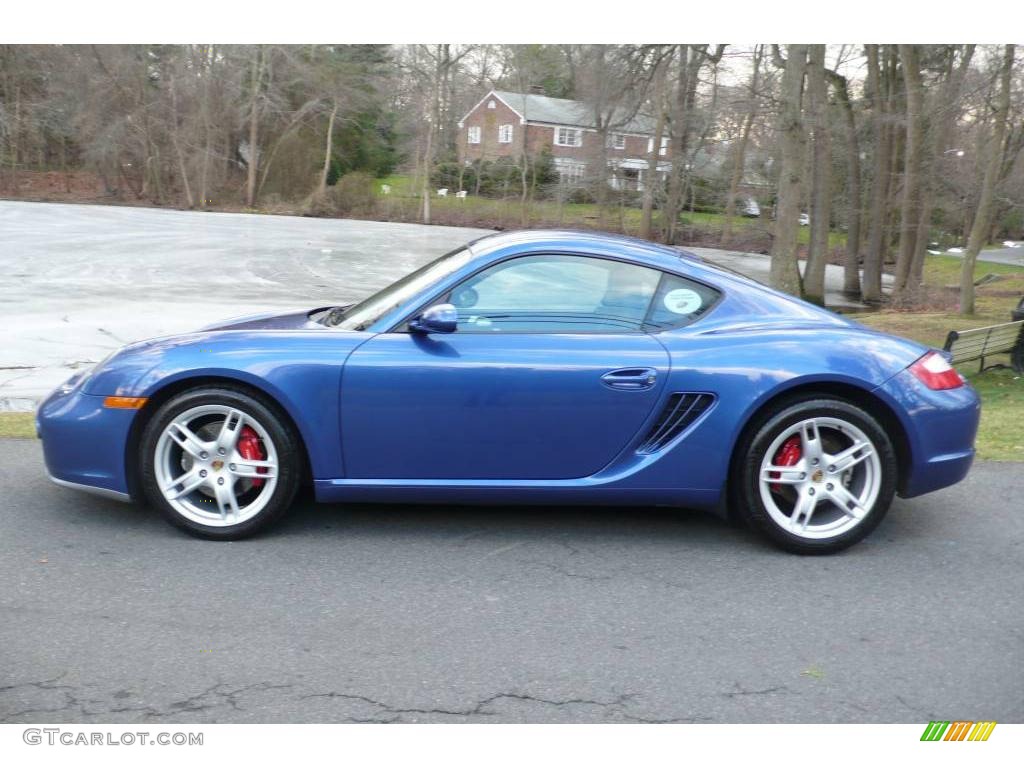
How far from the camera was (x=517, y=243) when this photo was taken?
14.8 feet

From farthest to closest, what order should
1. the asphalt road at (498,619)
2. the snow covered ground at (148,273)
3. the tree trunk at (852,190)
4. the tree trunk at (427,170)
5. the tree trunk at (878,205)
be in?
the tree trunk at (427,170)
the tree trunk at (852,190)
the tree trunk at (878,205)
the snow covered ground at (148,273)
the asphalt road at (498,619)

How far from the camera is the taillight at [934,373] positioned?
4379mm

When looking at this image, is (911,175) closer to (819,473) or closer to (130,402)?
(819,473)

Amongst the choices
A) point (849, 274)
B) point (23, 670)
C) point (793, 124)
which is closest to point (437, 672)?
point (23, 670)

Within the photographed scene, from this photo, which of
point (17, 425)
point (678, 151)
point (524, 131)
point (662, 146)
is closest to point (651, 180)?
point (678, 151)

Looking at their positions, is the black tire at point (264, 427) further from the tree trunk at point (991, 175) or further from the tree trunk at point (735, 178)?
the tree trunk at point (735, 178)

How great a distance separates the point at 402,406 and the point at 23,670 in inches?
68.2

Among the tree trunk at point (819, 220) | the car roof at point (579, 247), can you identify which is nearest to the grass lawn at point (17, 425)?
the car roof at point (579, 247)

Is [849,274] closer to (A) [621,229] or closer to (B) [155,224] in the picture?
(A) [621,229]

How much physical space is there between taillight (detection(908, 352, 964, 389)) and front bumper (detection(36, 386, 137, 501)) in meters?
3.42

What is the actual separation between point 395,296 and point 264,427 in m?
0.88

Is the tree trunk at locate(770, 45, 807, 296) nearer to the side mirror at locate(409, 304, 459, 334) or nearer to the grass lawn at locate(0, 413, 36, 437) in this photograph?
the grass lawn at locate(0, 413, 36, 437)

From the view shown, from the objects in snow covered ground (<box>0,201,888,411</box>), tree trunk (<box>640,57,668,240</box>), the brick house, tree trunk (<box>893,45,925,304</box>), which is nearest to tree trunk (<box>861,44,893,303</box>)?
tree trunk (<box>893,45,925,304</box>)

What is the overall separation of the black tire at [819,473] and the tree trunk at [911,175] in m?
19.4
